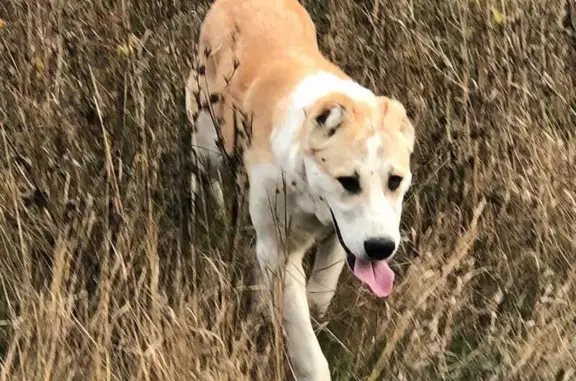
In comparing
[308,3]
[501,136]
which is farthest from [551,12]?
[308,3]

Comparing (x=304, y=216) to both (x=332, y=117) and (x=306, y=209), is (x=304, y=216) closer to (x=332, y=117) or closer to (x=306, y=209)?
(x=306, y=209)

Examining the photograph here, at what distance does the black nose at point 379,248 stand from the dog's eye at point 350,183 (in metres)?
0.17

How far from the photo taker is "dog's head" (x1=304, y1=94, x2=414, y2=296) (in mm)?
2455

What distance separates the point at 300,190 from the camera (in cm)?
280

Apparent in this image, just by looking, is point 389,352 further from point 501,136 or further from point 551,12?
point 551,12

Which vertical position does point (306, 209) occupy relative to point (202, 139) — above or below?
above

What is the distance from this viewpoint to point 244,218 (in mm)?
2951

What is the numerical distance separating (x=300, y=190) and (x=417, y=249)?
53cm

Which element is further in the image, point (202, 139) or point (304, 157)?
point (202, 139)

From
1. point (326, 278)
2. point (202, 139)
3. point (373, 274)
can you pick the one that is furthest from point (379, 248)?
point (202, 139)

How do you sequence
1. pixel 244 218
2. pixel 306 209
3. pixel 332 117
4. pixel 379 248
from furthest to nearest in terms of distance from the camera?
pixel 244 218 → pixel 306 209 → pixel 332 117 → pixel 379 248

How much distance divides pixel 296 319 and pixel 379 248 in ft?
1.45

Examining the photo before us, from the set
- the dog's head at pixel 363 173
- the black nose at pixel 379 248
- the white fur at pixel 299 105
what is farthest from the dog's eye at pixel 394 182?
the white fur at pixel 299 105

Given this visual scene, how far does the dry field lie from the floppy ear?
1.43 ft
